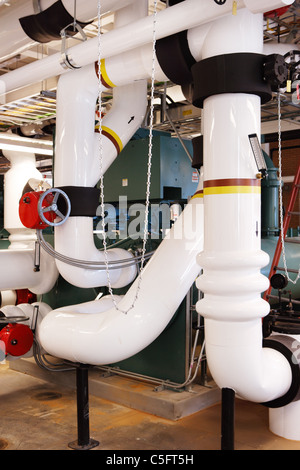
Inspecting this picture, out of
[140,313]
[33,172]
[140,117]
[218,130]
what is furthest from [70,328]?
[33,172]

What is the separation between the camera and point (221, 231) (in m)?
2.10

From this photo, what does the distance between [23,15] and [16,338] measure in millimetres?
2252

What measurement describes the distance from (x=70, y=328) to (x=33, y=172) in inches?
137

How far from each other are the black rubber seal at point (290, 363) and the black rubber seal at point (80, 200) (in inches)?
51.8

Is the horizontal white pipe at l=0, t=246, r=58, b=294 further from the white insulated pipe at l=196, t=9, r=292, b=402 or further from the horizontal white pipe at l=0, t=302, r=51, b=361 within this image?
the white insulated pipe at l=196, t=9, r=292, b=402

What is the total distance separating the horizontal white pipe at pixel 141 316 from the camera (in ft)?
8.52

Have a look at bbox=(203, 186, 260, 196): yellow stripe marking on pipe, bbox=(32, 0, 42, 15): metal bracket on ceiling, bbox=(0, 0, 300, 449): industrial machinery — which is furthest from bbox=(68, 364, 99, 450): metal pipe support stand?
bbox=(32, 0, 42, 15): metal bracket on ceiling

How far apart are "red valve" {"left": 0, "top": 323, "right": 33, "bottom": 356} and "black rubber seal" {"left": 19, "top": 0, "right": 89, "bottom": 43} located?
6.82 feet

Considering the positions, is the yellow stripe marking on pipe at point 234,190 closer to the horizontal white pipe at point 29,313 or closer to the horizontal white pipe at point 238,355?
the horizontal white pipe at point 238,355

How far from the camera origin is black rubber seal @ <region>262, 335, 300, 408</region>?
2.55 meters

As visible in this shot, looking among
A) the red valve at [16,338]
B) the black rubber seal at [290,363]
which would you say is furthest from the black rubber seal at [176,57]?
the red valve at [16,338]

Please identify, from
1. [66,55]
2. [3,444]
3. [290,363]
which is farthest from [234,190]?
[3,444]

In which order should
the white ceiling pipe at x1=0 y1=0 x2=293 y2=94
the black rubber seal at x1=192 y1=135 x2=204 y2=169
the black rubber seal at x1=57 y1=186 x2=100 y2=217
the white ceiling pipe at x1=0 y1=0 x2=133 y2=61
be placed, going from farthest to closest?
1. the black rubber seal at x1=57 y1=186 x2=100 y2=217
2. the black rubber seal at x1=192 y1=135 x2=204 y2=169
3. the white ceiling pipe at x1=0 y1=0 x2=133 y2=61
4. the white ceiling pipe at x1=0 y1=0 x2=293 y2=94
